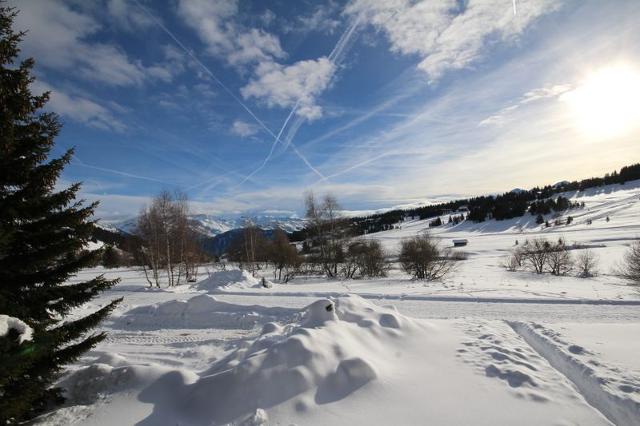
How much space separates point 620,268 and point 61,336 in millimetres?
39909

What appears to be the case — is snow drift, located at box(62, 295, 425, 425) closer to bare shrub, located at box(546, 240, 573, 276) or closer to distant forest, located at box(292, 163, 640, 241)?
bare shrub, located at box(546, 240, 573, 276)

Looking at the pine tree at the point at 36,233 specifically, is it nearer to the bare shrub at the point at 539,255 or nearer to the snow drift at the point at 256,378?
the snow drift at the point at 256,378

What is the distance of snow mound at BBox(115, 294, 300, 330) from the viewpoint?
1232 centimetres

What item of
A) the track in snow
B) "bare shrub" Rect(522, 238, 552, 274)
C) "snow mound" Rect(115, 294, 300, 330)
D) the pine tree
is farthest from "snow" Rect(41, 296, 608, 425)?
"bare shrub" Rect(522, 238, 552, 274)

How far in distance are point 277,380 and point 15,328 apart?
4.07 metres

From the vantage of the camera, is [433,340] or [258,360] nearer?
[258,360]

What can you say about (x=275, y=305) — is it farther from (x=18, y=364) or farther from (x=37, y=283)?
(x=18, y=364)

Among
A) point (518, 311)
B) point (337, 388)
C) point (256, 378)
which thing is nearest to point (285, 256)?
point (518, 311)

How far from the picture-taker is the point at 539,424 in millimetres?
4789

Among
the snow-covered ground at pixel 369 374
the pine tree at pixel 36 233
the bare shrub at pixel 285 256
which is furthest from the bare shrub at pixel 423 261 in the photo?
the pine tree at pixel 36 233

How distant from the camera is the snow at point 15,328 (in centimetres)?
418

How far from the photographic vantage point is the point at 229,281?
24719 millimetres

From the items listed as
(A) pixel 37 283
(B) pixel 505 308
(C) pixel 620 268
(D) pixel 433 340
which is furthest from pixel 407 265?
(A) pixel 37 283

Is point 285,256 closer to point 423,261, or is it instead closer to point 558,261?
point 423,261
